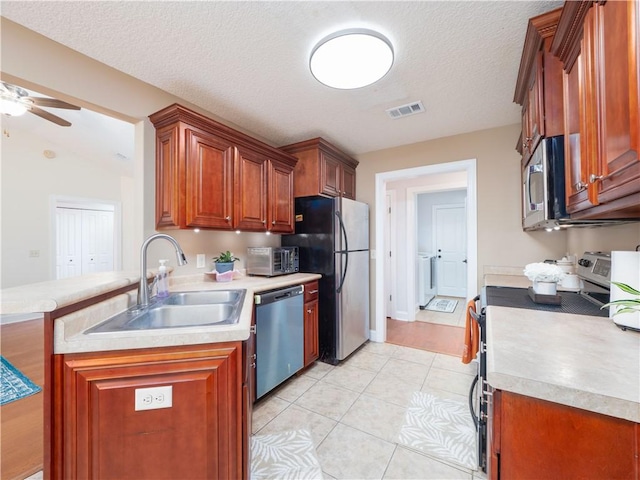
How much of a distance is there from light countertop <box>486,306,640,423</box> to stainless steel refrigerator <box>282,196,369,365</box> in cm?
168

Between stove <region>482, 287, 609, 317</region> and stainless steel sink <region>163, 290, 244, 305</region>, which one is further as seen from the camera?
stainless steel sink <region>163, 290, 244, 305</region>

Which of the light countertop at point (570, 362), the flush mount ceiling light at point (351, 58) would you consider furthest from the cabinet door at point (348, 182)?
the light countertop at point (570, 362)

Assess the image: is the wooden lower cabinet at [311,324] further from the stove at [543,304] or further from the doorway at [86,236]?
the doorway at [86,236]

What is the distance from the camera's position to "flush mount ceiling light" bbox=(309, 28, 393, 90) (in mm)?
1484

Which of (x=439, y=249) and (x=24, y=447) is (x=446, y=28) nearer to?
(x=24, y=447)

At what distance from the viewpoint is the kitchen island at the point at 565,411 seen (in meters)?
0.64

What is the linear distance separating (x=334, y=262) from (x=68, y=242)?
575cm

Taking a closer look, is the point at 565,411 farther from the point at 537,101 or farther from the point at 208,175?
the point at 208,175

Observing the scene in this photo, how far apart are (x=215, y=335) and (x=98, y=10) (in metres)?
1.76

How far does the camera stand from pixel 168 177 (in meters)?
1.98

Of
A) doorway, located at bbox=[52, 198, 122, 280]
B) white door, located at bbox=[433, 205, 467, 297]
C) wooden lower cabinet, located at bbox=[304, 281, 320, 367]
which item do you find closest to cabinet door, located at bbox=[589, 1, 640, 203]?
wooden lower cabinet, located at bbox=[304, 281, 320, 367]

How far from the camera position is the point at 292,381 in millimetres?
2428

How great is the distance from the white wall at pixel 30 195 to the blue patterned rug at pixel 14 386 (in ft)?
7.01

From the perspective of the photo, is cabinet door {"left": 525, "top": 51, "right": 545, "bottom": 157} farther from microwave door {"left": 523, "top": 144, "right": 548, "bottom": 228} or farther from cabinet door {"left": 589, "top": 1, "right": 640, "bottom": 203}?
cabinet door {"left": 589, "top": 1, "right": 640, "bottom": 203}
